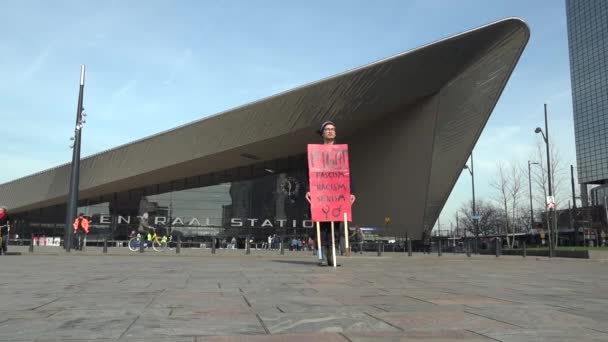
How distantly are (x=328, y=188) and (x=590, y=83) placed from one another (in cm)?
7959

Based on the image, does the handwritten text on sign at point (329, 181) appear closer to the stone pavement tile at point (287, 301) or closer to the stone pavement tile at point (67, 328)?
the stone pavement tile at point (287, 301)

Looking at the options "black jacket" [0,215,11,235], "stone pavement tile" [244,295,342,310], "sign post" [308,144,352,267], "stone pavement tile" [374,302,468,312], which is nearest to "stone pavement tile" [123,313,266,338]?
"stone pavement tile" [244,295,342,310]

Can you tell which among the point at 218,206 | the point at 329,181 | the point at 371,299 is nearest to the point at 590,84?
the point at 218,206

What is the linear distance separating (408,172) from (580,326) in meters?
33.1

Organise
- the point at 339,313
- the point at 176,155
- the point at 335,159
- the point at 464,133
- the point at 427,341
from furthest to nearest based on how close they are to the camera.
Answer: the point at 176,155 < the point at 464,133 < the point at 335,159 < the point at 339,313 < the point at 427,341

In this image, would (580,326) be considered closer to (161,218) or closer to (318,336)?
(318,336)

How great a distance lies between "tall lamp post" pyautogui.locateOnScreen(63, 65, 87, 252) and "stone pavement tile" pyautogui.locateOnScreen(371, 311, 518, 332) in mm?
20050

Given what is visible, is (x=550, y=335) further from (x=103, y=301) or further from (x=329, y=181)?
(x=329, y=181)

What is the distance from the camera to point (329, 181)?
9773 mm

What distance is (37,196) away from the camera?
43.3m

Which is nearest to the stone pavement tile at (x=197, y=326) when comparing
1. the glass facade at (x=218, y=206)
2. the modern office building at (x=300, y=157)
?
the modern office building at (x=300, y=157)

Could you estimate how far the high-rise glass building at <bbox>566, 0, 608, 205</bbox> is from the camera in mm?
72438

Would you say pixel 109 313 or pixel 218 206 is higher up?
pixel 218 206

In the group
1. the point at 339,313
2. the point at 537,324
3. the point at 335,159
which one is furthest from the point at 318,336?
the point at 335,159
